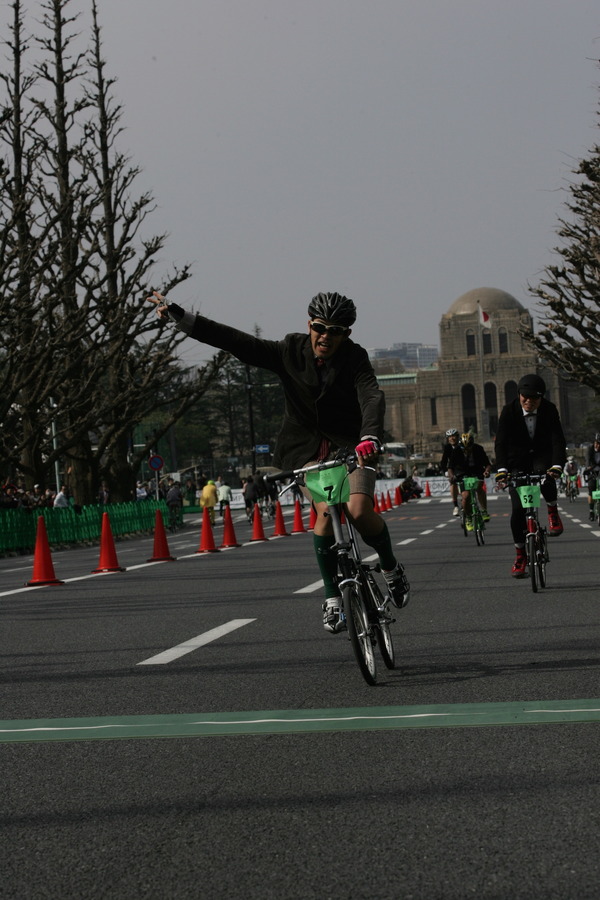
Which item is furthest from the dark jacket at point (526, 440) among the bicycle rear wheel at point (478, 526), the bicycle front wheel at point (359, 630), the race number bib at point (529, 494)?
the bicycle rear wheel at point (478, 526)

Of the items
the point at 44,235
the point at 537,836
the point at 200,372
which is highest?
the point at 44,235

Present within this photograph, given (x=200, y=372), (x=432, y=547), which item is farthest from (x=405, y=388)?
(x=432, y=547)

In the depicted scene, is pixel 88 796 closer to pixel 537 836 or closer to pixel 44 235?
pixel 537 836

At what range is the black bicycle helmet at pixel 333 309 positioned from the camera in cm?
685

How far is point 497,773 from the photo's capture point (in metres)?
4.69

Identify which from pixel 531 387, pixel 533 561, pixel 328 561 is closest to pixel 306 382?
pixel 328 561

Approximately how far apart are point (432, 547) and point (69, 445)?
70.8 ft

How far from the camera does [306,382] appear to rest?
698 cm

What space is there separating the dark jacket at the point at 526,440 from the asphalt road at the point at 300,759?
1856 mm

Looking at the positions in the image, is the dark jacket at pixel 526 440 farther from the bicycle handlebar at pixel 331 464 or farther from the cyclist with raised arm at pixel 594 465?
the cyclist with raised arm at pixel 594 465

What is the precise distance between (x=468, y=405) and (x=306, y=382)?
169 m

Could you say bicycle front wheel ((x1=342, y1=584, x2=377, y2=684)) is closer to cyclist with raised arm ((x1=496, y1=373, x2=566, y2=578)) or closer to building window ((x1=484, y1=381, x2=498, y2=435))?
cyclist with raised arm ((x1=496, y1=373, x2=566, y2=578))

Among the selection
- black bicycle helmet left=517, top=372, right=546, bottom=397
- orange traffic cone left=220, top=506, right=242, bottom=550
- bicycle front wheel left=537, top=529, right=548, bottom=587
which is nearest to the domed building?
orange traffic cone left=220, top=506, right=242, bottom=550

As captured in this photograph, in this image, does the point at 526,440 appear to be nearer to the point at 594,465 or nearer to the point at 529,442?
the point at 529,442
